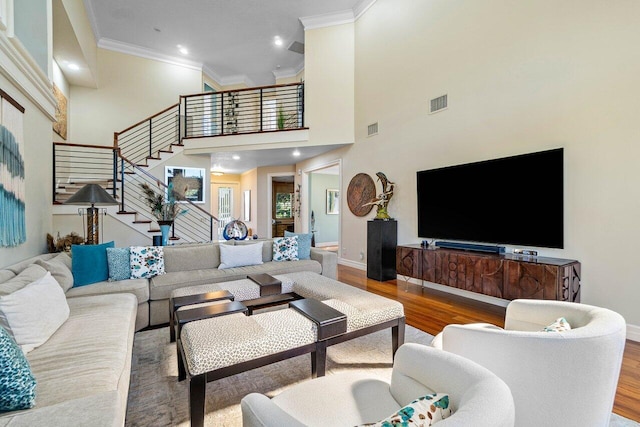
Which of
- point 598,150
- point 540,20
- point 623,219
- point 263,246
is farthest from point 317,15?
point 623,219

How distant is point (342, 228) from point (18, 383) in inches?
224

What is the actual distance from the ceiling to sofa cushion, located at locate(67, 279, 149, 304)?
5.45 m

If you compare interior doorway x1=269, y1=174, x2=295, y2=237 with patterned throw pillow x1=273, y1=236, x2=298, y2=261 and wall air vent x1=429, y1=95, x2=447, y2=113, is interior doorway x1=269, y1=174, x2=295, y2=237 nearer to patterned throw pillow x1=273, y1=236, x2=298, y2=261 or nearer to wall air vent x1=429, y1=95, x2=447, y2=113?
patterned throw pillow x1=273, y1=236, x2=298, y2=261

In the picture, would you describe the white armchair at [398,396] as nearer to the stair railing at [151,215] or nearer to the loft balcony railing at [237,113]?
the stair railing at [151,215]

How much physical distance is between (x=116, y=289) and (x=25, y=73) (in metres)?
2.10

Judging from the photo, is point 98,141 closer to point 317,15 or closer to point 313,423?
point 317,15

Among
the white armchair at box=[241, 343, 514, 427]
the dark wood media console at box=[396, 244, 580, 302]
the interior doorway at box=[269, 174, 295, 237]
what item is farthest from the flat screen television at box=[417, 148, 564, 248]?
the interior doorway at box=[269, 174, 295, 237]

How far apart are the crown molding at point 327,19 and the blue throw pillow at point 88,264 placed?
18.5ft

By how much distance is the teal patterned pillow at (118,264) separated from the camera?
123 inches

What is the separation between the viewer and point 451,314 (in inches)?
134

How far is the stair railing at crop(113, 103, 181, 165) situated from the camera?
277 inches

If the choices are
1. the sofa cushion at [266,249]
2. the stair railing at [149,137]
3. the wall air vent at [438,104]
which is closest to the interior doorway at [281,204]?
the stair railing at [149,137]

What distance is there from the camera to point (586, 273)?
2934 mm

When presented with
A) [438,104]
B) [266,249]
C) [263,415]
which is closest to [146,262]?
[266,249]
